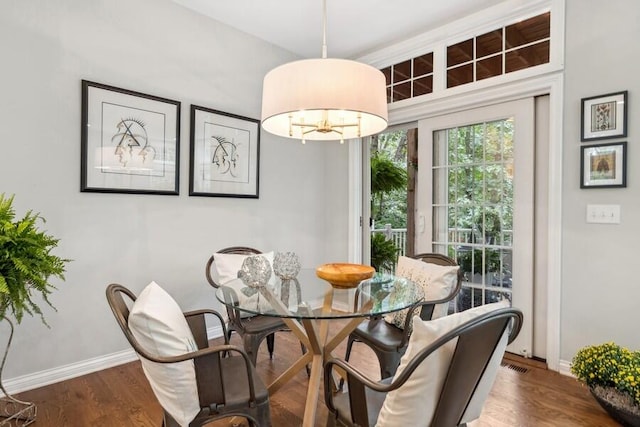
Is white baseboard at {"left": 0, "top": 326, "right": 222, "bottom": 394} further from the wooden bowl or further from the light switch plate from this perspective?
the light switch plate

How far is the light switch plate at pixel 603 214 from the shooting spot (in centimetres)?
240

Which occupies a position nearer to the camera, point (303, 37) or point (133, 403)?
point (133, 403)

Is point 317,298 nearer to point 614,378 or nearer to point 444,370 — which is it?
point 444,370

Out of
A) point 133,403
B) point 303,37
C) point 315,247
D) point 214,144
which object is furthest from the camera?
point 315,247

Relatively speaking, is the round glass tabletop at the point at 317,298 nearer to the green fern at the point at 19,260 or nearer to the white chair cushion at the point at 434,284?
the white chair cushion at the point at 434,284

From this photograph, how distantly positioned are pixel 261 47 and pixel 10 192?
2.43m

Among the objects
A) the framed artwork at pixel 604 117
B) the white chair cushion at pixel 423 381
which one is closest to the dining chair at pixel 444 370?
the white chair cushion at pixel 423 381

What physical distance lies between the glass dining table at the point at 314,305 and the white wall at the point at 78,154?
106 cm

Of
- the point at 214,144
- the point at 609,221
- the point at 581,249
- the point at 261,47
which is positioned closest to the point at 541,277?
the point at 581,249

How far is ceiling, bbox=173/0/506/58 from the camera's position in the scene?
2.98 metres

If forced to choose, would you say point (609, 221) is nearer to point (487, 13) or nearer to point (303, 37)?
point (487, 13)

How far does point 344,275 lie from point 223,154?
1.87 m

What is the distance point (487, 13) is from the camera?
3008mm

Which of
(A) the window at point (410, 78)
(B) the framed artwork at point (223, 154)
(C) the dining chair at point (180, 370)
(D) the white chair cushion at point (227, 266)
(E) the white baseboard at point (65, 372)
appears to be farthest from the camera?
(A) the window at point (410, 78)
